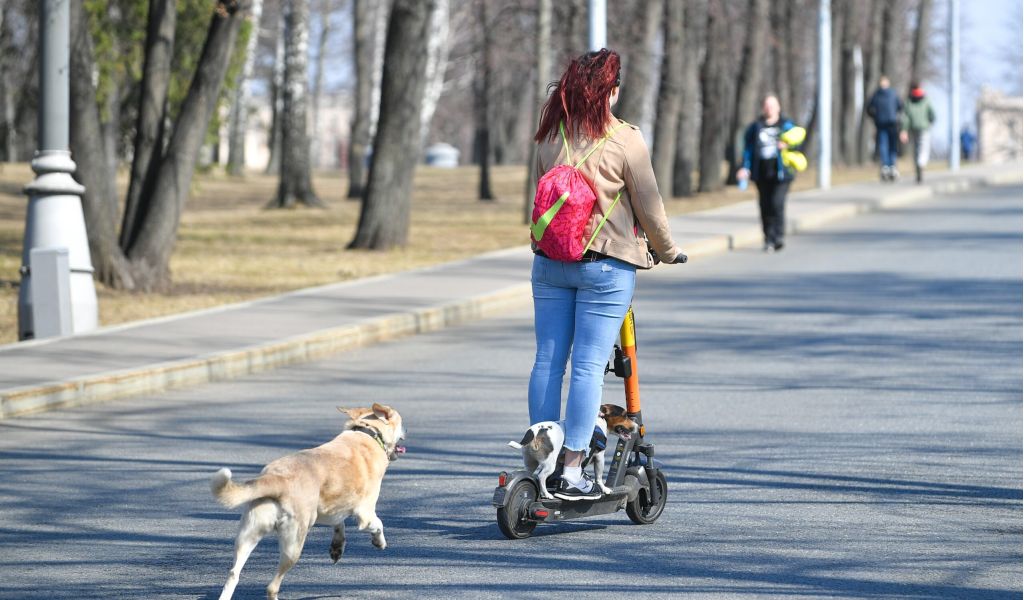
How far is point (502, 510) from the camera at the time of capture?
688 centimetres

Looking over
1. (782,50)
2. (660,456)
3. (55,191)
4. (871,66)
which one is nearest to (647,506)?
(660,456)

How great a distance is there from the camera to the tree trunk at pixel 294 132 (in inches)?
1387

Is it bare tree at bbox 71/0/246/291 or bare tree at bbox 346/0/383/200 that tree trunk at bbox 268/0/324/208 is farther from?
bare tree at bbox 71/0/246/291

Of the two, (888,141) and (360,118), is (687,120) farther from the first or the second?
(360,118)

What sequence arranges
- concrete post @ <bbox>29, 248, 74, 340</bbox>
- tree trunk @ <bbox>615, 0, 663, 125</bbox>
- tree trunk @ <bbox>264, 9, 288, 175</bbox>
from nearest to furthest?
concrete post @ <bbox>29, 248, 74, 340</bbox>, tree trunk @ <bbox>615, 0, 663, 125</bbox>, tree trunk @ <bbox>264, 9, 288, 175</bbox>

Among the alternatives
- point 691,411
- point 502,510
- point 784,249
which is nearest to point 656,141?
point 784,249

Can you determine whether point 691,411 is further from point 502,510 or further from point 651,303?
point 651,303

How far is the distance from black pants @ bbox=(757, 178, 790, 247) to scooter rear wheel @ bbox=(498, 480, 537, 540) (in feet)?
49.0

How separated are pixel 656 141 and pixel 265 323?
1891 centimetres

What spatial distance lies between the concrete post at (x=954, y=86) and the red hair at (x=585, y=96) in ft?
130

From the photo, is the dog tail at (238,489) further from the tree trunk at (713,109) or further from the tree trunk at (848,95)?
the tree trunk at (848,95)

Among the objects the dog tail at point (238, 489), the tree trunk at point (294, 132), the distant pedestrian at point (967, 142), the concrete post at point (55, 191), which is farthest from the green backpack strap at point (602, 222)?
the distant pedestrian at point (967, 142)

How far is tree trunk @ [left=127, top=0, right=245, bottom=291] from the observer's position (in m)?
18.0

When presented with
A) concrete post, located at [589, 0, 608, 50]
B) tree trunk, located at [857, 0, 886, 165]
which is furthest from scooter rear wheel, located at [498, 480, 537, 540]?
tree trunk, located at [857, 0, 886, 165]
